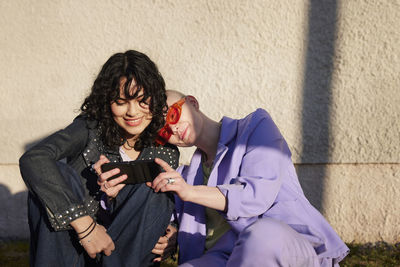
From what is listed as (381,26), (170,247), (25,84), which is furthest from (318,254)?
(25,84)

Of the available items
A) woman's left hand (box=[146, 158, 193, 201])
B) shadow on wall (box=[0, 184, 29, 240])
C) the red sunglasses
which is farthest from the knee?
shadow on wall (box=[0, 184, 29, 240])

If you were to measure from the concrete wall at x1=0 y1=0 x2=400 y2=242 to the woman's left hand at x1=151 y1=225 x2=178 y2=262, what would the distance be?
52.1 inches

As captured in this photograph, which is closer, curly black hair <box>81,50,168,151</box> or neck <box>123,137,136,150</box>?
curly black hair <box>81,50,168,151</box>

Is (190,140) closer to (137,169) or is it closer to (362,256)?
(137,169)

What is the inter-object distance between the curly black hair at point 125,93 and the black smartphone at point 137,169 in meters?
0.31

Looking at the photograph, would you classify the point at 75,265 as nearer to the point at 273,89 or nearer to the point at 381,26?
the point at 273,89

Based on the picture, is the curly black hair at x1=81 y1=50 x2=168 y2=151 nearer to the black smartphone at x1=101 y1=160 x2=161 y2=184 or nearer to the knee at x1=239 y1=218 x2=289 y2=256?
the black smartphone at x1=101 y1=160 x2=161 y2=184

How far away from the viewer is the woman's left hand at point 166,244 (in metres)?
2.30

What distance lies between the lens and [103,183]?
2.18 metres

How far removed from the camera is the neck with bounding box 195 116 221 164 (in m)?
2.40

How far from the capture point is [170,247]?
2.39m

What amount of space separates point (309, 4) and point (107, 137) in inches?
83.1

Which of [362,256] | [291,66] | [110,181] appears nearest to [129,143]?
[110,181]

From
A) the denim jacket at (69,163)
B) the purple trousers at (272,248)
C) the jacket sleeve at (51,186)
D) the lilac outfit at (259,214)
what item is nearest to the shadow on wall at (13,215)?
the denim jacket at (69,163)
